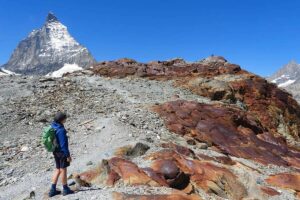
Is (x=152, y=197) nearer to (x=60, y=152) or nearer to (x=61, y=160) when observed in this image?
(x=61, y=160)

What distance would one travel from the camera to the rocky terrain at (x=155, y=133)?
16.5 metres

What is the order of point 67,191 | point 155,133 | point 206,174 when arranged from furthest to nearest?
1. point 155,133
2. point 206,174
3. point 67,191

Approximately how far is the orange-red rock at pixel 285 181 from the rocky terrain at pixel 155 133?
5cm

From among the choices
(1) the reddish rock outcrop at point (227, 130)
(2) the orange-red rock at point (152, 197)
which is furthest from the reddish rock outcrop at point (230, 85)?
(2) the orange-red rock at point (152, 197)

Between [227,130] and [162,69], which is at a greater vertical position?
[162,69]

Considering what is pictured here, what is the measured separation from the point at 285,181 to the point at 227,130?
6866 mm

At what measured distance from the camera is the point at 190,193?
640 inches

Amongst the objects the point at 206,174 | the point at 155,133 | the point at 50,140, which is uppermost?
the point at 155,133

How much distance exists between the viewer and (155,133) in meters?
23.0

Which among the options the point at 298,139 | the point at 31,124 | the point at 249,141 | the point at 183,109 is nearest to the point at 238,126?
the point at 249,141

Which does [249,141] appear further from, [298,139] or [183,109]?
[298,139]

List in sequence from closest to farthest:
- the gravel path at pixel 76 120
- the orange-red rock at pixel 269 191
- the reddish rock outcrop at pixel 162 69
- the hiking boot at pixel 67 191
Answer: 1. the hiking boot at pixel 67 191
2. the gravel path at pixel 76 120
3. the orange-red rock at pixel 269 191
4. the reddish rock outcrop at pixel 162 69

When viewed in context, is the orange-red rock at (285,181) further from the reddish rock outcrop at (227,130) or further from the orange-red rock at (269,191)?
the reddish rock outcrop at (227,130)

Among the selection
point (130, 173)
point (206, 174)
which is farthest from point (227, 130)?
point (130, 173)
